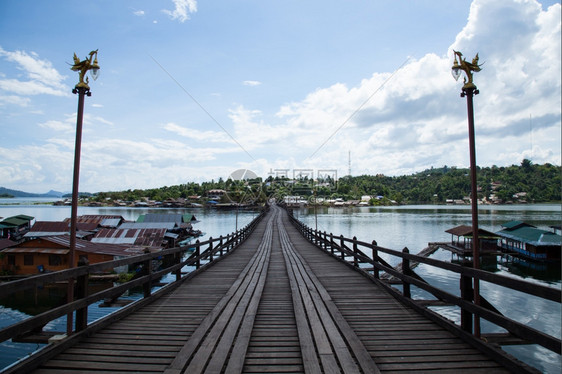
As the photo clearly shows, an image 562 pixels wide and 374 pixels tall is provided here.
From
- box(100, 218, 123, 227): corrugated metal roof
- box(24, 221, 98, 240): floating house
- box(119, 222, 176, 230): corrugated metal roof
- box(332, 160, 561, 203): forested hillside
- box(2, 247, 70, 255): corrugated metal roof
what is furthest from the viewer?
box(332, 160, 561, 203): forested hillside

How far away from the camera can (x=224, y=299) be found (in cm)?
636

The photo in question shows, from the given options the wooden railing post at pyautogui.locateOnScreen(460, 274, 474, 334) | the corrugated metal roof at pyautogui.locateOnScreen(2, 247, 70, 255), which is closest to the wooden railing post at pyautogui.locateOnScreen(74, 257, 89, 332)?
the wooden railing post at pyautogui.locateOnScreen(460, 274, 474, 334)

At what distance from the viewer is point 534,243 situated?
3155 centimetres

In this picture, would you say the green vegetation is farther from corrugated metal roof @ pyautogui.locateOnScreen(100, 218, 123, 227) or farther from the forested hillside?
corrugated metal roof @ pyautogui.locateOnScreen(100, 218, 123, 227)

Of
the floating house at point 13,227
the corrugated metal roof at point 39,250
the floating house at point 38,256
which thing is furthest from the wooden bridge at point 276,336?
the floating house at point 13,227

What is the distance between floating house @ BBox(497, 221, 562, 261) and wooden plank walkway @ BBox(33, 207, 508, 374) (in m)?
34.7

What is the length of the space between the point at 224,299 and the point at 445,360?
4154 mm

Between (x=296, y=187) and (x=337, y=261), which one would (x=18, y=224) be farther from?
(x=296, y=187)

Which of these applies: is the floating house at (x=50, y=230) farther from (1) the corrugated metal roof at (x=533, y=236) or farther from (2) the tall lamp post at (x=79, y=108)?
(1) the corrugated metal roof at (x=533, y=236)

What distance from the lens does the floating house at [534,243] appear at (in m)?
31.0

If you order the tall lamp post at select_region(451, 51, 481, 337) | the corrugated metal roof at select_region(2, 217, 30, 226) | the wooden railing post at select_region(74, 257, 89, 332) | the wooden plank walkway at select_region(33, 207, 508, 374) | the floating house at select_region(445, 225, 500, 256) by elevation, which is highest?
the tall lamp post at select_region(451, 51, 481, 337)

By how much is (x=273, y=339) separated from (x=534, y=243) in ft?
125

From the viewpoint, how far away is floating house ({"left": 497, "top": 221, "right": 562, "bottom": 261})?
31.0 m

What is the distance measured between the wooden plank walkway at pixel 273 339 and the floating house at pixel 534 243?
3474 cm
